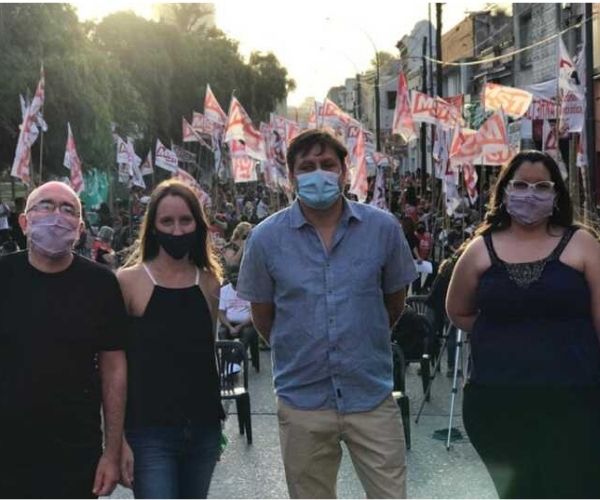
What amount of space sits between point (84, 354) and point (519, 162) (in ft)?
5.92

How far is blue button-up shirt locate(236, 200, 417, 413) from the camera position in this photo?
3.49 metres

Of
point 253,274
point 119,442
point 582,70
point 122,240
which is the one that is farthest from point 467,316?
point 122,240

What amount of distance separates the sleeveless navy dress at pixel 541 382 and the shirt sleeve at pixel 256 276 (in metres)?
0.83

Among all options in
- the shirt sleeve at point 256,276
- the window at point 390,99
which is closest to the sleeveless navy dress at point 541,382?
the shirt sleeve at point 256,276

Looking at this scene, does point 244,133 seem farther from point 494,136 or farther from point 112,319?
point 112,319

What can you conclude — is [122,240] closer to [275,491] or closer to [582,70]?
[582,70]

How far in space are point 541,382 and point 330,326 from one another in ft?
2.52

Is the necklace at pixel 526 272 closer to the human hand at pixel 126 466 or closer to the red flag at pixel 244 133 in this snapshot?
the human hand at pixel 126 466

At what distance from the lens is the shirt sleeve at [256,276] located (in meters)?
3.66

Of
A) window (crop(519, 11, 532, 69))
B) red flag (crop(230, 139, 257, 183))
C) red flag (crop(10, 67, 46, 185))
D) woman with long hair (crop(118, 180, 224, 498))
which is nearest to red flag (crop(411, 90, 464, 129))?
red flag (crop(230, 139, 257, 183))

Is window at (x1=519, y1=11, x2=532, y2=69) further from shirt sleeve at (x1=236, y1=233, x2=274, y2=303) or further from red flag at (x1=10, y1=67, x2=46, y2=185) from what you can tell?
shirt sleeve at (x1=236, y1=233, x2=274, y2=303)

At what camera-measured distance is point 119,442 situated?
133 inches

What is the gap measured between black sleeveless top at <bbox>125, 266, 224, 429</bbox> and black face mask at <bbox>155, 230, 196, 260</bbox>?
19 centimetres

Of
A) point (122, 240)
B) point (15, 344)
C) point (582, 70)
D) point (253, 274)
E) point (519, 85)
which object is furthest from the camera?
point (519, 85)
